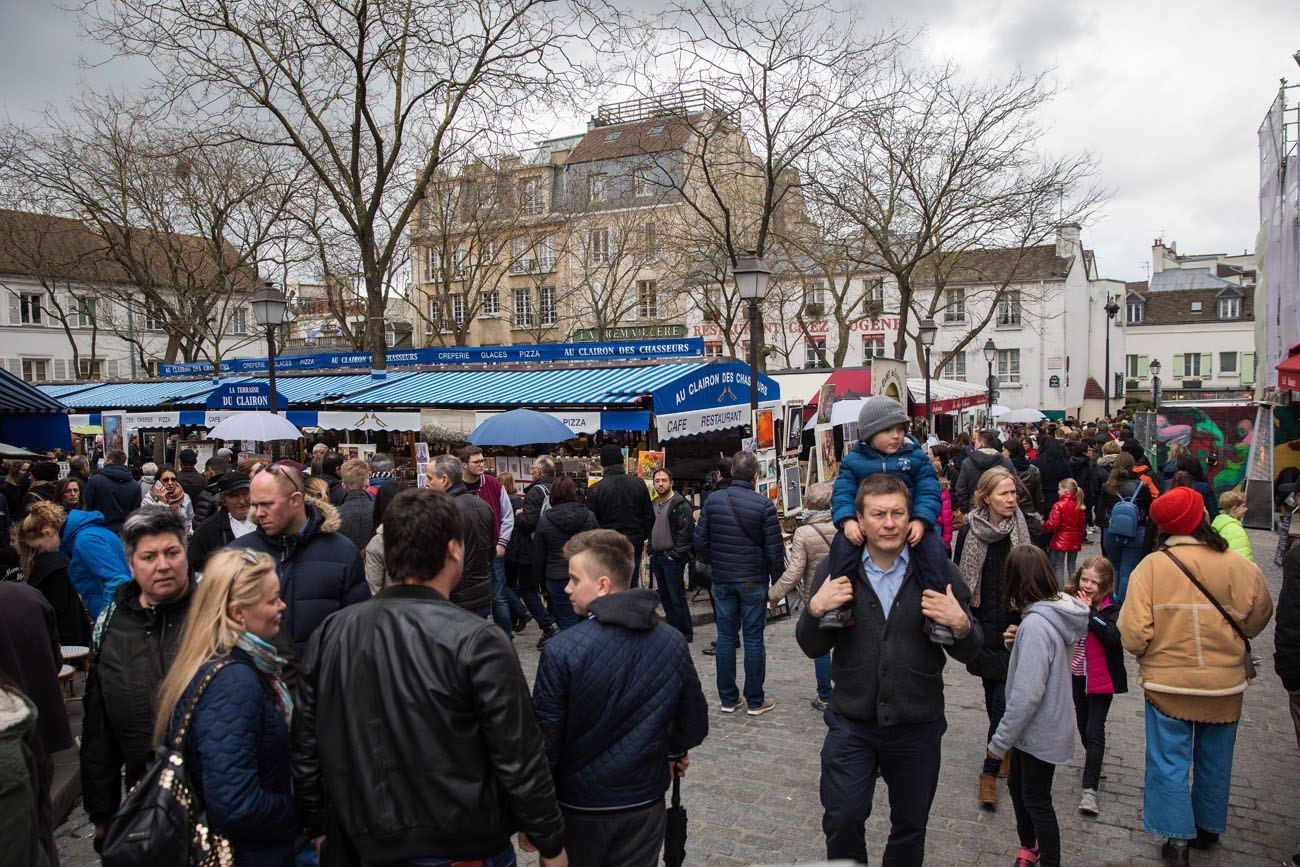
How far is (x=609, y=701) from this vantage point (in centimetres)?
294

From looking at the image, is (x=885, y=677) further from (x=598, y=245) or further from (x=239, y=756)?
(x=598, y=245)

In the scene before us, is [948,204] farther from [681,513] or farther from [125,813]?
[125,813]

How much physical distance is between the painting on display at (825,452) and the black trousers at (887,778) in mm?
10296

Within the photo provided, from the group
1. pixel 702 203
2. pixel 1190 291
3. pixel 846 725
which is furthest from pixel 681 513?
pixel 1190 291

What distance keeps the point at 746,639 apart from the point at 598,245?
95.5 ft

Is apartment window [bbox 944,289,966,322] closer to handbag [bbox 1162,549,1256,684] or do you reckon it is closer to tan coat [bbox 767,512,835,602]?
tan coat [bbox 767,512,835,602]

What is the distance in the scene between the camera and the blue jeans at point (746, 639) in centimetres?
678

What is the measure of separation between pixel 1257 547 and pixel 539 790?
1501 centimetres

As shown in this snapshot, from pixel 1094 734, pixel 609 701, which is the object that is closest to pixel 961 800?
pixel 1094 734

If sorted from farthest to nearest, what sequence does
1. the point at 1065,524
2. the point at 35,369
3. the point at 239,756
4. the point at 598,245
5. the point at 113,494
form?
the point at 35,369
the point at 598,245
the point at 113,494
the point at 1065,524
the point at 239,756

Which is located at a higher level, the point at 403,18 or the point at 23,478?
the point at 403,18

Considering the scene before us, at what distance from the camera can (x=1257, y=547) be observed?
13867mm

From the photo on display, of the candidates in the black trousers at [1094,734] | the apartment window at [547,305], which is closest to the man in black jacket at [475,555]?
the black trousers at [1094,734]

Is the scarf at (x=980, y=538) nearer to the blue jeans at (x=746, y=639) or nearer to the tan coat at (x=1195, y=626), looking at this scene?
the tan coat at (x=1195, y=626)
